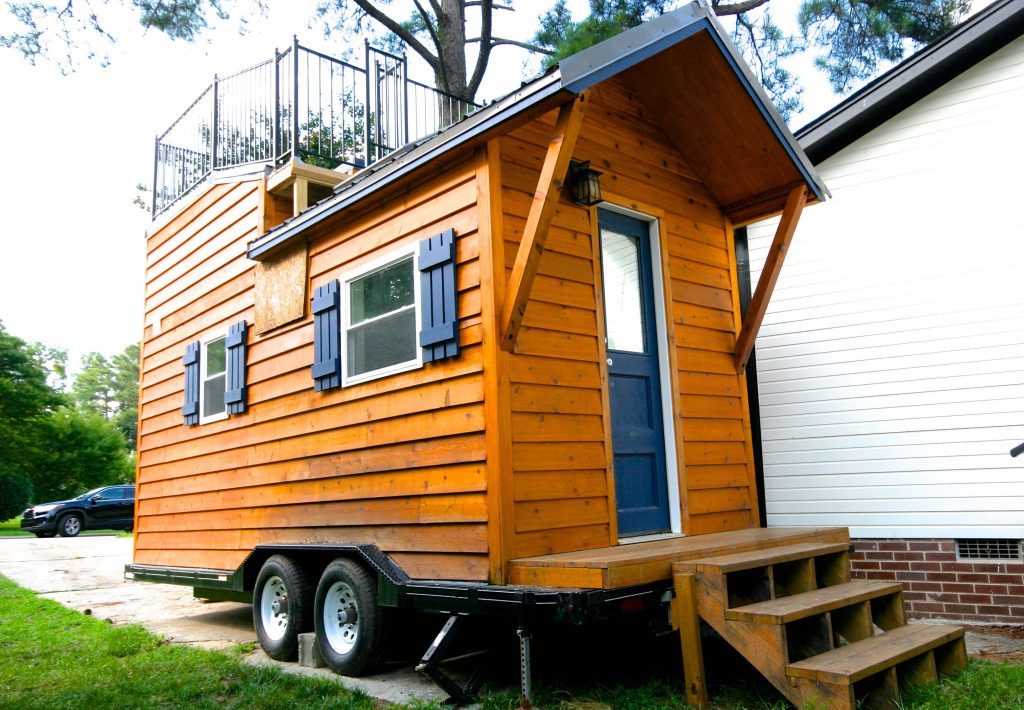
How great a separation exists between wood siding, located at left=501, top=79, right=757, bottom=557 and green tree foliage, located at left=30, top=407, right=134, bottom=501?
25.7 metres

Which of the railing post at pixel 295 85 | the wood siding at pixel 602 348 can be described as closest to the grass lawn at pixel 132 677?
the wood siding at pixel 602 348

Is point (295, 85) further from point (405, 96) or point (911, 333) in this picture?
point (911, 333)

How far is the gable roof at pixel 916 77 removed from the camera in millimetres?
5844

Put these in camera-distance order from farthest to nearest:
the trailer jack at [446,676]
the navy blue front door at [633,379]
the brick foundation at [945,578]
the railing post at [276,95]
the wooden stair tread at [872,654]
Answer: the railing post at [276,95], the brick foundation at [945,578], the navy blue front door at [633,379], the trailer jack at [446,676], the wooden stair tread at [872,654]

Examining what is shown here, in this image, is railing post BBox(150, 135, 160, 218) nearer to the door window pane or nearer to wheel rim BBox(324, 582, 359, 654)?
wheel rim BBox(324, 582, 359, 654)

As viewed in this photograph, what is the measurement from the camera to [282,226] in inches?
240

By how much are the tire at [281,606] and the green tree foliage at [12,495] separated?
2271 centimetres

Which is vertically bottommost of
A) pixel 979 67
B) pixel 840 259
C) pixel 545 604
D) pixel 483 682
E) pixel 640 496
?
pixel 483 682

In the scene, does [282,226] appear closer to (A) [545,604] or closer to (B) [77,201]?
(A) [545,604]

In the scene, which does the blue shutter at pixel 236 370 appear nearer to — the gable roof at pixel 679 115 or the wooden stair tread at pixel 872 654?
the gable roof at pixel 679 115

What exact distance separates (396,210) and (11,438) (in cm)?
2271

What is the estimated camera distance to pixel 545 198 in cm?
403

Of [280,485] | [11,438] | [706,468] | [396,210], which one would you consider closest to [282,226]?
[396,210]

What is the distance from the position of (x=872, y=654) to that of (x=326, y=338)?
3.81 metres
